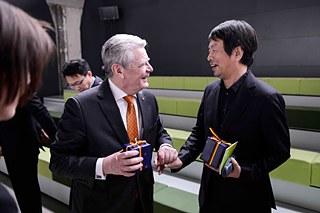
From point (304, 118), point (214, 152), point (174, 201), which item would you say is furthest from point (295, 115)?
point (214, 152)

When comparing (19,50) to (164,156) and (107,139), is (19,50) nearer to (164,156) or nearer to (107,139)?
(107,139)

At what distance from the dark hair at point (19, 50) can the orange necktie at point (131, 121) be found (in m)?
0.68

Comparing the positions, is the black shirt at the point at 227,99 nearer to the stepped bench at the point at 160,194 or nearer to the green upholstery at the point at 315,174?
the stepped bench at the point at 160,194

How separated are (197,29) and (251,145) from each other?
3.86 metres

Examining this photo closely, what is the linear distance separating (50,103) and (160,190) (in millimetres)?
3773

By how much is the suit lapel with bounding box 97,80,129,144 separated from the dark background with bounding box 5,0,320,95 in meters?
3.34

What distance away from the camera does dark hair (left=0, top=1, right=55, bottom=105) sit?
0.46 m

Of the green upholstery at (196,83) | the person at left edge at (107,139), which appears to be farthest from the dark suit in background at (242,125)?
the green upholstery at (196,83)

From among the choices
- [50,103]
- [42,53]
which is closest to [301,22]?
[42,53]

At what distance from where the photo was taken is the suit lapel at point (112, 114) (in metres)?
1.14

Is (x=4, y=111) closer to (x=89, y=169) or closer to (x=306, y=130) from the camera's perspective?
(x=89, y=169)

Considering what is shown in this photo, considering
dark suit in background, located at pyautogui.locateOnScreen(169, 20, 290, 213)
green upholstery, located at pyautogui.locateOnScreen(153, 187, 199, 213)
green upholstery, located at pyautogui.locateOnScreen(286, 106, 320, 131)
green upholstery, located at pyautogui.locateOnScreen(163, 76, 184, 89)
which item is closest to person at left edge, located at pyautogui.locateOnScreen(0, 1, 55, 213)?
dark suit in background, located at pyautogui.locateOnScreen(169, 20, 290, 213)

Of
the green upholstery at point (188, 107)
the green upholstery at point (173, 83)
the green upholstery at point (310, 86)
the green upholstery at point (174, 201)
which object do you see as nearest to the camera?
the green upholstery at point (174, 201)

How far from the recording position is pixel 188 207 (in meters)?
1.79
